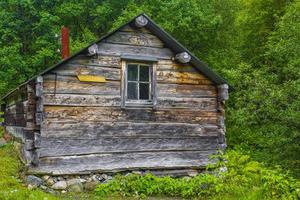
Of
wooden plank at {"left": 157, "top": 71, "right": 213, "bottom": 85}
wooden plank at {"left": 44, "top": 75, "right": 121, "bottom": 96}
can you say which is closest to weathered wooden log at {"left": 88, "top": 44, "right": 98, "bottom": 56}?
wooden plank at {"left": 44, "top": 75, "right": 121, "bottom": 96}

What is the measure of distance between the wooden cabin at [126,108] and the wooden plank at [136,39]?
0.03 metres

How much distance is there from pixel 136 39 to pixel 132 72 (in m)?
1.03

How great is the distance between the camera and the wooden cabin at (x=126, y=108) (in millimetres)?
11477

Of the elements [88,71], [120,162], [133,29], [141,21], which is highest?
[141,21]

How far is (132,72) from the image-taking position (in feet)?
41.7

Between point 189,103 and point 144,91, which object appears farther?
point 189,103

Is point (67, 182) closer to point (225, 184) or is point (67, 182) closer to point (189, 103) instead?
point (225, 184)

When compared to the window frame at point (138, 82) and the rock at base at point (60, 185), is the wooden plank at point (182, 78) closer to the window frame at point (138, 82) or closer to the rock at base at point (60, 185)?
the window frame at point (138, 82)

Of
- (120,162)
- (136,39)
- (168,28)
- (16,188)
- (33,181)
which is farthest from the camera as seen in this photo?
(168,28)

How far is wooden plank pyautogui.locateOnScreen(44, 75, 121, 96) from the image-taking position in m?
11.5

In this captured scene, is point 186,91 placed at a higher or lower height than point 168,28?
lower

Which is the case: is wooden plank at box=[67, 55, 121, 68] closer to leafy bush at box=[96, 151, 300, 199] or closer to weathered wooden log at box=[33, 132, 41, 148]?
weathered wooden log at box=[33, 132, 41, 148]

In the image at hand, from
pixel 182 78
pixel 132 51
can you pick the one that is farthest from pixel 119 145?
pixel 182 78

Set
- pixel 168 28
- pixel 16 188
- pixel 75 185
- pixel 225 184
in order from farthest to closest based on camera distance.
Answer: pixel 168 28 → pixel 75 185 → pixel 16 188 → pixel 225 184
